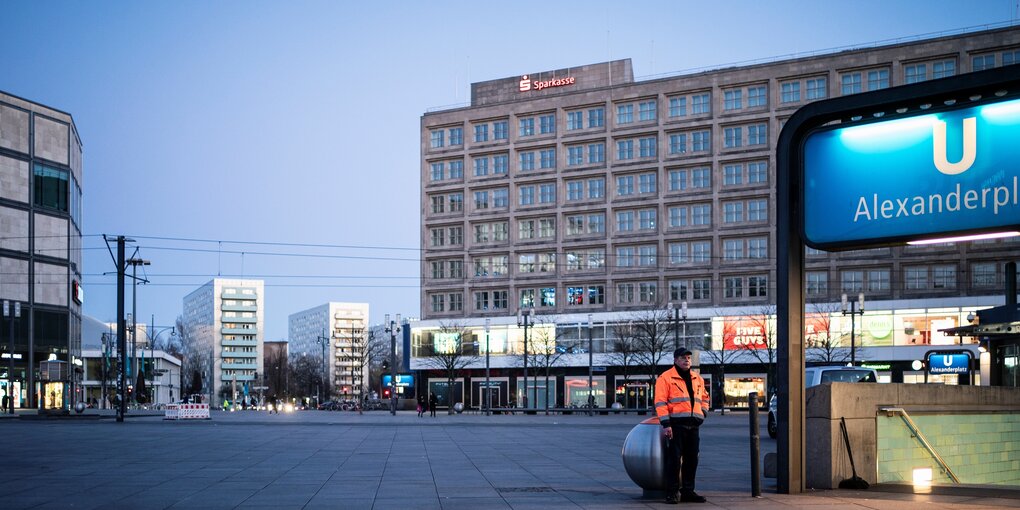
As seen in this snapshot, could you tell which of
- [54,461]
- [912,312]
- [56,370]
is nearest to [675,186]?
[912,312]

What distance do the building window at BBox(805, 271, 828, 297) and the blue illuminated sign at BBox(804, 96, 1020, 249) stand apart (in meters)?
73.1

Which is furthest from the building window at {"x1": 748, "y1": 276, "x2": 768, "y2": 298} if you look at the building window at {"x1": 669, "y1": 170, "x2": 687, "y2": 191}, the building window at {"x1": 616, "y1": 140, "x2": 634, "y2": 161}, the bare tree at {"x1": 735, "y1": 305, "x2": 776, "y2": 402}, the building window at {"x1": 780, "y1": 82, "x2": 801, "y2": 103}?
the building window at {"x1": 616, "y1": 140, "x2": 634, "y2": 161}

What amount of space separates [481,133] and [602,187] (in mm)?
13103

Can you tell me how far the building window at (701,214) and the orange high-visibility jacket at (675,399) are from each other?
77.0 meters

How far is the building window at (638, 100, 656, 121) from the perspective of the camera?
91.2 m

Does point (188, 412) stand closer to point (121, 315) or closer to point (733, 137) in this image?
point (121, 315)

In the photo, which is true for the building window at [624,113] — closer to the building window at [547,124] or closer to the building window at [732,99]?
the building window at [547,124]

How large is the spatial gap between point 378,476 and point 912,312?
6939 centimetres

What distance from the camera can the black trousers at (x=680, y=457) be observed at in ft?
43.0

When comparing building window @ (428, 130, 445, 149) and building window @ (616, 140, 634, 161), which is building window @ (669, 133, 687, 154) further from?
building window @ (428, 130, 445, 149)

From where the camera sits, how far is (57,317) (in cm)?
8569

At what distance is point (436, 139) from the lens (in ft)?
331

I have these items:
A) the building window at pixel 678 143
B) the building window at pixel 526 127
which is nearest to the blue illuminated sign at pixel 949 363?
the building window at pixel 678 143

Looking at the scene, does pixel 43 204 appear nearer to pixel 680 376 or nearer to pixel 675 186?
pixel 675 186
